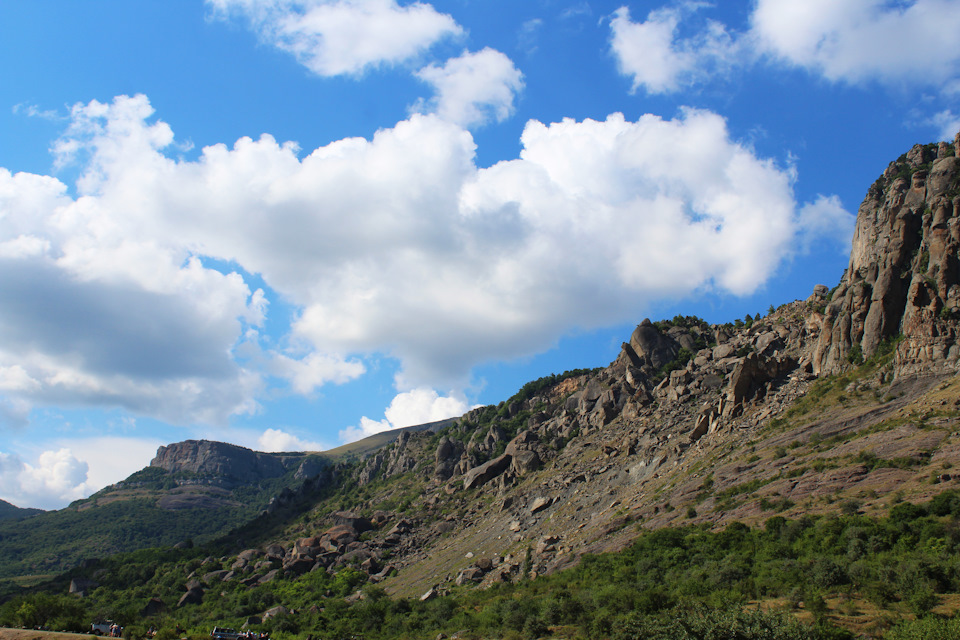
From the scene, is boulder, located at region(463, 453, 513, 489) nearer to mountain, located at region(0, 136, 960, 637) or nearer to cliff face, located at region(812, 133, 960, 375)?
mountain, located at region(0, 136, 960, 637)

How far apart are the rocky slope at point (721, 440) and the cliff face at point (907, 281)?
0.23 meters

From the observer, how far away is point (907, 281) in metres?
80.7

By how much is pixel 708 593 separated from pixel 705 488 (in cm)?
2662

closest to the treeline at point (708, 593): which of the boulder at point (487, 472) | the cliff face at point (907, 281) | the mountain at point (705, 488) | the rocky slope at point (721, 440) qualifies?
the mountain at point (705, 488)

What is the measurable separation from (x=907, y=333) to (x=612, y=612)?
56370 mm

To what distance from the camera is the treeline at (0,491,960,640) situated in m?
33.7

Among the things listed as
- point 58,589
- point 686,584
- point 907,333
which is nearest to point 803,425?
point 907,333

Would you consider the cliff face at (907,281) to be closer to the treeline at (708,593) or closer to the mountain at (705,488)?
the mountain at (705,488)

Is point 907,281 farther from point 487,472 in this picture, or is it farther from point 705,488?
point 487,472

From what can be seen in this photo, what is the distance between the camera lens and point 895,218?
8950 centimetres

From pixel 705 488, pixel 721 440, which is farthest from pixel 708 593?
pixel 721 440

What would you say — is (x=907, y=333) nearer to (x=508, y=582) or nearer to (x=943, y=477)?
(x=943, y=477)

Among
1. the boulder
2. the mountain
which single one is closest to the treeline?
the mountain

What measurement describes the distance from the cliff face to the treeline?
3103 centimetres
